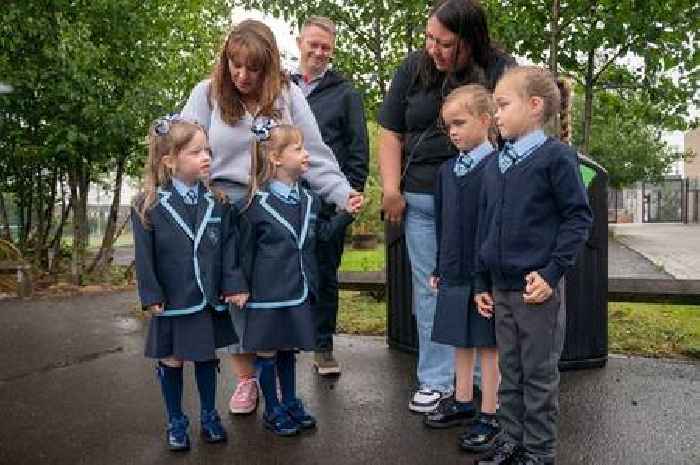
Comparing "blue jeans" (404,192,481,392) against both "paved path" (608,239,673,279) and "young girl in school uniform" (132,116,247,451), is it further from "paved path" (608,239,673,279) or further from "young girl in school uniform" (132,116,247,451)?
"paved path" (608,239,673,279)

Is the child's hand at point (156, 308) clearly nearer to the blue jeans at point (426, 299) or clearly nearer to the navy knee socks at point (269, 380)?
the navy knee socks at point (269, 380)

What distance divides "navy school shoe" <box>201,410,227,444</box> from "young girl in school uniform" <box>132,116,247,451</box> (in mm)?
108

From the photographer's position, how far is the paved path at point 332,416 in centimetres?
317

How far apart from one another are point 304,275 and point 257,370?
73cm

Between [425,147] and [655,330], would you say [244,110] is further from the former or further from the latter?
[655,330]

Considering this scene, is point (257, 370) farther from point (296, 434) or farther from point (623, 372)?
point (623, 372)

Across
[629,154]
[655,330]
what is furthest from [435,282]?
[629,154]

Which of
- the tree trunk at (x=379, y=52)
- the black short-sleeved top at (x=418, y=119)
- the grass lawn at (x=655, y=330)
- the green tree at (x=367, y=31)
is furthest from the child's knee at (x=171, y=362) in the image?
the tree trunk at (x=379, y=52)

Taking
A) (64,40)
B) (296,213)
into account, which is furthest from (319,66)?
A: (64,40)

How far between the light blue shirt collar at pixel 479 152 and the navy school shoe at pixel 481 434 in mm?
1032

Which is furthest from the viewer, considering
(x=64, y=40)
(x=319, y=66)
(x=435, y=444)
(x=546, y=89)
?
(x=64, y=40)

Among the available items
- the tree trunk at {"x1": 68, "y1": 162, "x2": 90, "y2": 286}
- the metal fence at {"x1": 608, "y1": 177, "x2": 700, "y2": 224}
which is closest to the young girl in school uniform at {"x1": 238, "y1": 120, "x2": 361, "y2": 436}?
the tree trunk at {"x1": 68, "y1": 162, "x2": 90, "y2": 286}

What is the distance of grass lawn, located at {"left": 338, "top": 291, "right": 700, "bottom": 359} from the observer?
17.4 feet

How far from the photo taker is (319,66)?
14.1ft
